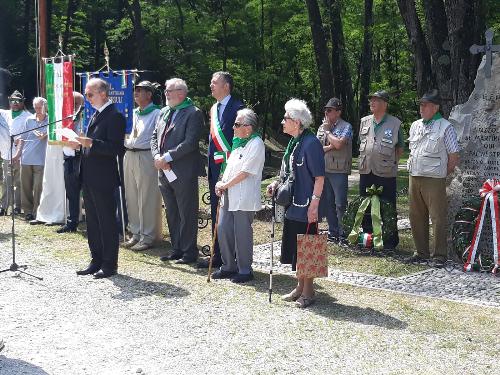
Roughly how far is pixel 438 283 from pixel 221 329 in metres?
2.79

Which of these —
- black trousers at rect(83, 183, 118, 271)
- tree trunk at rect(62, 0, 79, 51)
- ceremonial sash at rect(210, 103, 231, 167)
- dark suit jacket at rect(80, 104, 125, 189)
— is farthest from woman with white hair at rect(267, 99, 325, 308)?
tree trunk at rect(62, 0, 79, 51)

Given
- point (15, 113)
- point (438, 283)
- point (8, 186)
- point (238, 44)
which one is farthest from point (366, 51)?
point (438, 283)

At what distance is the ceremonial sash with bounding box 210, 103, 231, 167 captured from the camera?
25.9 feet

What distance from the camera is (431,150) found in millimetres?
8172

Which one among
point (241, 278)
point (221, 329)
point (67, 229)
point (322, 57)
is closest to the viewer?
point (221, 329)

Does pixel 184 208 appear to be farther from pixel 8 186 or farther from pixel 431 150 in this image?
pixel 8 186

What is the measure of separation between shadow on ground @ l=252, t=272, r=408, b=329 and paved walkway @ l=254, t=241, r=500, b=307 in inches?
23.6

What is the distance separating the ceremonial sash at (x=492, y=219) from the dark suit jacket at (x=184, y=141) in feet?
10.6

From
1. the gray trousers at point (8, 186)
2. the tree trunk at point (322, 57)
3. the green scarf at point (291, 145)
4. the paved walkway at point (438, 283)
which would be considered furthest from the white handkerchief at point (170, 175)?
the tree trunk at point (322, 57)

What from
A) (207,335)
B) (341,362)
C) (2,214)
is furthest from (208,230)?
(341,362)

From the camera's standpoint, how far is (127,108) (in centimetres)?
970

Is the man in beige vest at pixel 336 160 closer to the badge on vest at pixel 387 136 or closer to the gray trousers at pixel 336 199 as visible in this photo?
the gray trousers at pixel 336 199

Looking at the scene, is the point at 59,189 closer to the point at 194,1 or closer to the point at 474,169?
the point at 474,169

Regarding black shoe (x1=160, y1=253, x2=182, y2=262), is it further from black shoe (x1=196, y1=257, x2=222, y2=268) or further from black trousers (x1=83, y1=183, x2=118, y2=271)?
black trousers (x1=83, y1=183, x2=118, y2=271)
